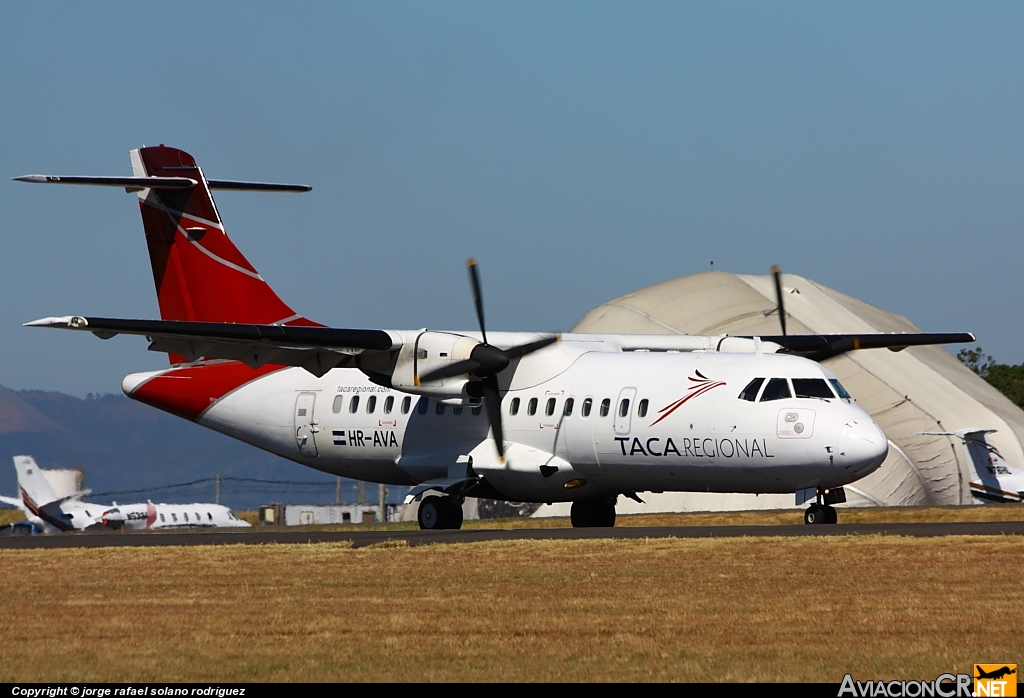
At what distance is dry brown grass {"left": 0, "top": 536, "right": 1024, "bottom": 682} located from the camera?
10.5 metres

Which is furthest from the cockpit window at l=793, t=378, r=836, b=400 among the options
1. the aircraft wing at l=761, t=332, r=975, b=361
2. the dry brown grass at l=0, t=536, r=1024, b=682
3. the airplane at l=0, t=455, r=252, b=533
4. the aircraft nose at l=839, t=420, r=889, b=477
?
the airplane at l=0, t=455, r=252, b=533

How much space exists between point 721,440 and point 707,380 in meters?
1.30

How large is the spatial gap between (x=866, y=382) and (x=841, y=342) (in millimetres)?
22798

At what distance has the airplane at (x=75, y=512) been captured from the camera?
56.4 m

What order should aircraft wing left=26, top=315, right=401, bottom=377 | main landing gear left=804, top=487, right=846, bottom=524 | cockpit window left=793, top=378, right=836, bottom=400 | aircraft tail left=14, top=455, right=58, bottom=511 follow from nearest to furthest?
1. aircraft wing left=26, top=315, right=401, bottom=377
2. cockpit window left=793, top=378, right=836, bottom=400
3. main landing gear left=804, top=487, right=846, bottom=524
4. aircraft tail left=14, top=455, right=58, bottom=511

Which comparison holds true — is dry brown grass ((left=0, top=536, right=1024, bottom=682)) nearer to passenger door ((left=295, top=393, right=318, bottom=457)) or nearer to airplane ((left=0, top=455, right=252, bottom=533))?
passenger door ((left=295, top=393, right=318, bottom=457))

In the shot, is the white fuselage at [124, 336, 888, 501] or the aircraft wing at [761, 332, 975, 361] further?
the aircraft wing at [761, 332, 975, 361]

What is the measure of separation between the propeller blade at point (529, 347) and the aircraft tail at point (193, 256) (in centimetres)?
567

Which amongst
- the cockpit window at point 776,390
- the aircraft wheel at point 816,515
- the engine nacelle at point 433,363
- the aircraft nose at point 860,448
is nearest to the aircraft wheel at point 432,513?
the engine nacelle at point 433,363

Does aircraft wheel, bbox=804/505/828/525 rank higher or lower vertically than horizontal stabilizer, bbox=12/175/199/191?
lower

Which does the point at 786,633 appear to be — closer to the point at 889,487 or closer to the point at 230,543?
the point at 230,543

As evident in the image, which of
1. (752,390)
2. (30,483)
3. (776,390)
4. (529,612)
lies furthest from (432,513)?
(30,483)

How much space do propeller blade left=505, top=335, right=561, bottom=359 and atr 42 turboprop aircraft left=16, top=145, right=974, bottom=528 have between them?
0.03 metres

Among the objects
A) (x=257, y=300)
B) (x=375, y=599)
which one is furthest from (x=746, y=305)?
(x=375, y=599)
